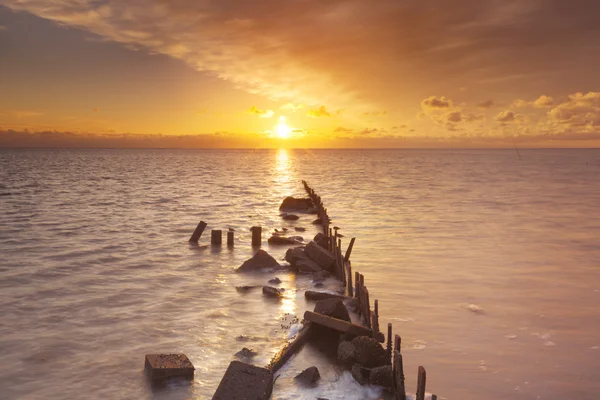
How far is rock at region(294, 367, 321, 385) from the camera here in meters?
9.84

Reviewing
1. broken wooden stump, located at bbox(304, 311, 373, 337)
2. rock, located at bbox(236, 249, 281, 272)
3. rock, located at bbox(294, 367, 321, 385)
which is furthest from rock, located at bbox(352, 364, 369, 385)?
rock, located at bbox(236, 249, 281, 272)

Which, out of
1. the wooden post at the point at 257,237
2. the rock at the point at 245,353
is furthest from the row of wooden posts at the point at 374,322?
the wooden post at the point at 257,237

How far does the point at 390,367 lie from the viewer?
973 cm

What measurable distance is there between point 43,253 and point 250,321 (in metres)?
13.7

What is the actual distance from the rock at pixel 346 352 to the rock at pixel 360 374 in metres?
0.35

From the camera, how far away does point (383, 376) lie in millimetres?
9656

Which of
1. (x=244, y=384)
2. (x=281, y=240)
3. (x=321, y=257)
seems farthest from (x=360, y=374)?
(x=281, y=240)

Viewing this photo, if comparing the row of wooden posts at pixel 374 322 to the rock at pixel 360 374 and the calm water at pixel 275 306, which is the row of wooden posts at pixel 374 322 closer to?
the rock at pixel 360 374

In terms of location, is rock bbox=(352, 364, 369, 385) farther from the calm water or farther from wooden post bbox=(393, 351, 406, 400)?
wooden post bbox=(393, 351, 406, 400)

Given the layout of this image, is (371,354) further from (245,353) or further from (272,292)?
(272,292)

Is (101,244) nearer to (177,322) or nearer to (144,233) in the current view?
(144,233)

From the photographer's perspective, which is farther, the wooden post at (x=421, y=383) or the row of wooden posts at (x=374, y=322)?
the row of wooden posts at (x=374, y=322)

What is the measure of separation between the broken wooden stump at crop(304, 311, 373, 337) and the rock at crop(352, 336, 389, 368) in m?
0.79

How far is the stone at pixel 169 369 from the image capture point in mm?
10109
